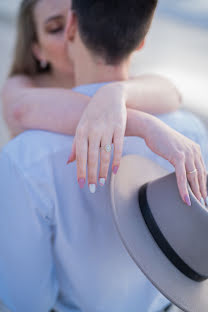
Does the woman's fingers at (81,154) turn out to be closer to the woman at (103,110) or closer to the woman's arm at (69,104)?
the woman at (103,110)

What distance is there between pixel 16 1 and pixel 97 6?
5691mm

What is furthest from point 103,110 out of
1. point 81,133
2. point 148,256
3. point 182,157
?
point 148,256

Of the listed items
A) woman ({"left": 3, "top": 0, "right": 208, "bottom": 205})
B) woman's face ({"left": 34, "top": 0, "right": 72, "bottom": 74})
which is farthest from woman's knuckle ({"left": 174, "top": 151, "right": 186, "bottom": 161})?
woman's face ({"left": 34, "top": 0, "right": 72, "bottom": 74})

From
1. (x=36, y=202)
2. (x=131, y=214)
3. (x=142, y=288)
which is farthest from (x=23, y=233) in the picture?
(x=142, y=288)

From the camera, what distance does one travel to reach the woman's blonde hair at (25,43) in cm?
150

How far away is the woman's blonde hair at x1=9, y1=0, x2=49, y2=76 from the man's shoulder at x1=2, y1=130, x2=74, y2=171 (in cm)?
103

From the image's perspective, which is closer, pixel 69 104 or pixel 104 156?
pixel 104 156

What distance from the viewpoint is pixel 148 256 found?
1.97 ft

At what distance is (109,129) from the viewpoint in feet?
1.93

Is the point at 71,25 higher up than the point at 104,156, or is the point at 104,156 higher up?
the point at 71,25

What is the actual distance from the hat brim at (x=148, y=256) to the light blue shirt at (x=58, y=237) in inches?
3.5

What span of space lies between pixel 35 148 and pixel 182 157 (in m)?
0.34

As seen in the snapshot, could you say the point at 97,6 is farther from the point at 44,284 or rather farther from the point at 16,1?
the point at 16,1

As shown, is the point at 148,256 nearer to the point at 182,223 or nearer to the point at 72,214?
the point at 182,223
